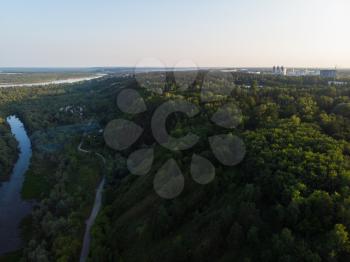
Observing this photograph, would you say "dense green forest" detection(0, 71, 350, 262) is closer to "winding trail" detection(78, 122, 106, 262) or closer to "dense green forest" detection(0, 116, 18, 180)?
"winding trail" detection(78, 122, 106, 262)

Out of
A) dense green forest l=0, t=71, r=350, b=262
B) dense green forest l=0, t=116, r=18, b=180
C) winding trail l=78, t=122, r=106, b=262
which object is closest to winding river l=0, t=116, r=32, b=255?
dense green forest l=0, t=116, r=18, b=180

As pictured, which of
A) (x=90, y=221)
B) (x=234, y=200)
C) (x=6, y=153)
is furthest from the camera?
(x=6, y=153)

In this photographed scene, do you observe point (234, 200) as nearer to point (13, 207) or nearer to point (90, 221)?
point (90, 221)

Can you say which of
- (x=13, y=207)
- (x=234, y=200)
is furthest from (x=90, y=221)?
(x=234, y=200)

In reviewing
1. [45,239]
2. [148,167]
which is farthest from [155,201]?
[45,239]

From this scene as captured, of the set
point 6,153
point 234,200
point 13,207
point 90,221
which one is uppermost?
point 234,200

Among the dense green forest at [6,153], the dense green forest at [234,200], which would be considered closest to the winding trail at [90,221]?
the dense green forest at [234,200]

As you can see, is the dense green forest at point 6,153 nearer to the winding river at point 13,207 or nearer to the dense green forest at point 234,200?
the winding river at point 13,207
